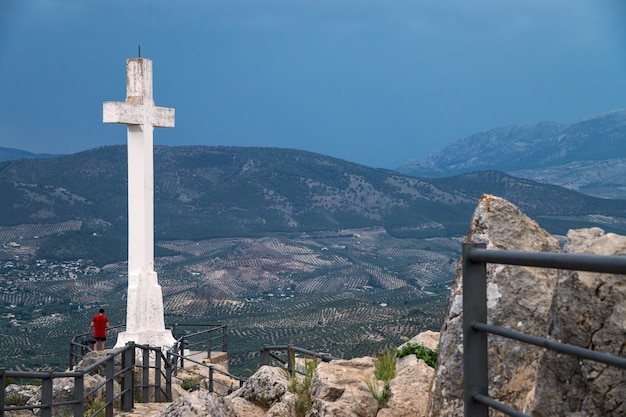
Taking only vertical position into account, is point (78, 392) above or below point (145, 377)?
above

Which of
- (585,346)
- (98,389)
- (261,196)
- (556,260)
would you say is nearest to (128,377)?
(98,389)

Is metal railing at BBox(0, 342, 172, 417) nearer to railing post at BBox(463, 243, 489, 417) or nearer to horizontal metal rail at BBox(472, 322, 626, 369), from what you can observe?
railing post at BBox(463, 243, 489, 417)

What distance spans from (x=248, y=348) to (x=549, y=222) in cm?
8230

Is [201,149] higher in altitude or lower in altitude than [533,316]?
higher

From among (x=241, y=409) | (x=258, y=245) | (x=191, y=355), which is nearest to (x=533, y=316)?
(x=241, y=409)

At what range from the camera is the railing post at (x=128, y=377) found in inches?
501

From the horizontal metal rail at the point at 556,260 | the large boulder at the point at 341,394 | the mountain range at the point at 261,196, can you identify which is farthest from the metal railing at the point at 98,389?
the mountain range at the point at 261,196

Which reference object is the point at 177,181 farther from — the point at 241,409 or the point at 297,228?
the point at 241,409

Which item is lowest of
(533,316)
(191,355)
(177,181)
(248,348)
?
(248,348)

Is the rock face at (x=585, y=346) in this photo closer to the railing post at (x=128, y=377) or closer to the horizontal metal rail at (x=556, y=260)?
the horizontal metal rail at (x=556, y=260)

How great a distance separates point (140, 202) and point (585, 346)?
18.2m

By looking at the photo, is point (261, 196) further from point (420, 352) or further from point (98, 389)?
point (420, 352)

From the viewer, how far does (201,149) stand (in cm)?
17775

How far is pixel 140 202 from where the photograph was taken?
2161 cm
